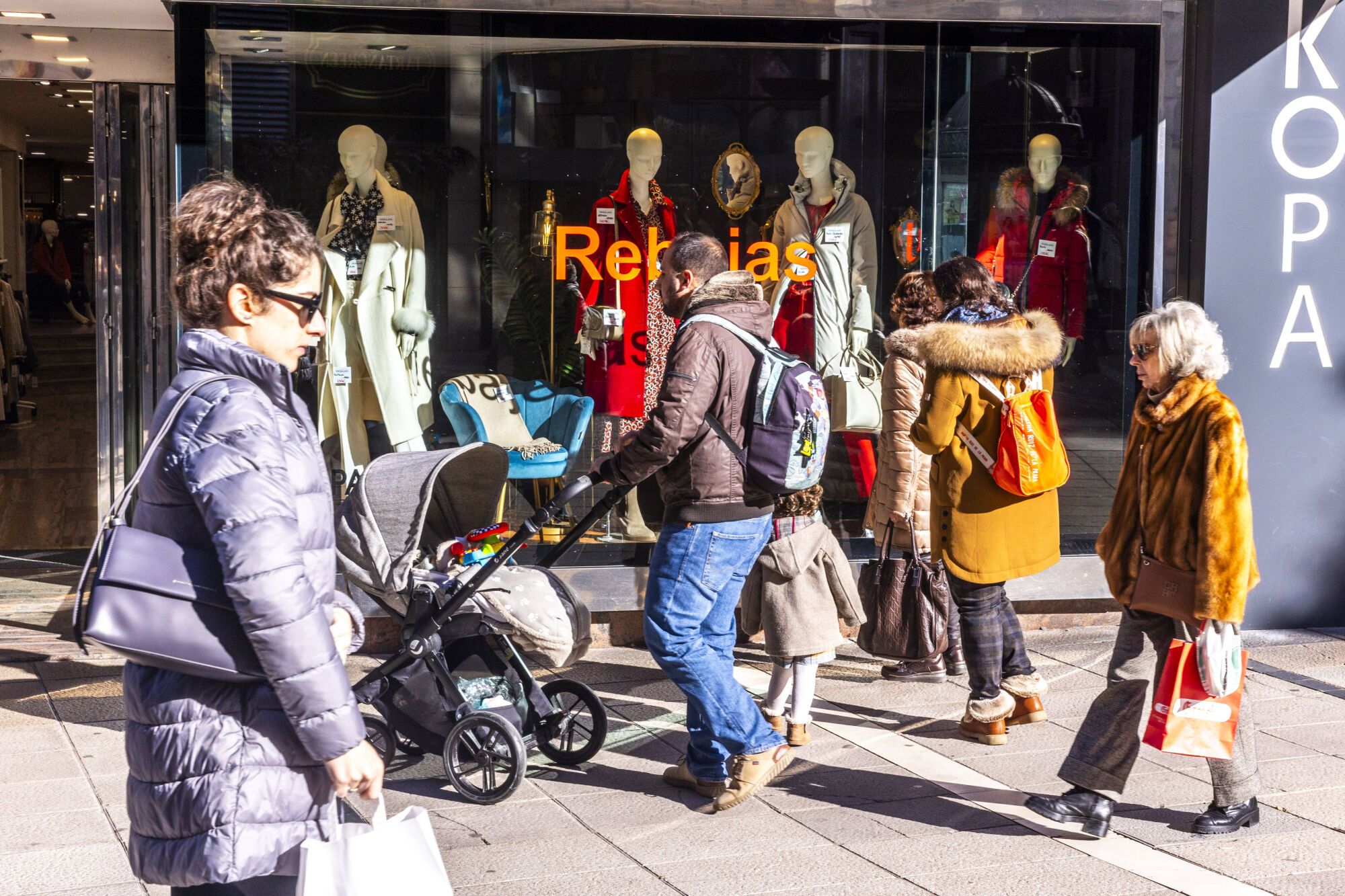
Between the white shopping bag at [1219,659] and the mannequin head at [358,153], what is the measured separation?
4.45 meters

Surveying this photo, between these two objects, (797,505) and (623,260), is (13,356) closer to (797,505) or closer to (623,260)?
(623,260)

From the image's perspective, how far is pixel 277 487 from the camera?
7.18ft

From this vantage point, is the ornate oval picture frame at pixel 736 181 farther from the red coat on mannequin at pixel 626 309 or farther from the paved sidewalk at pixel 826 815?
the paved sidewalk at pixel 826 815

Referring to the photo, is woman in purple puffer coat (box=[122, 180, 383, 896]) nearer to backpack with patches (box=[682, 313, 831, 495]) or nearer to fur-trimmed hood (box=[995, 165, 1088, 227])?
backpack with patches (box=[682, 313, 831, 495])

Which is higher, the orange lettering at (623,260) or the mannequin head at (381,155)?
the mannequin head at (381,155)

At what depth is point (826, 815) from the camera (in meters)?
4.38

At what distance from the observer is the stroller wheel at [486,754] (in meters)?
4.33

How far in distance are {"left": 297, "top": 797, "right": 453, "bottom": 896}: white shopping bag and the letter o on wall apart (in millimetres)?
5795

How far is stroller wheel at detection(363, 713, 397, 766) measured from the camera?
179 inches

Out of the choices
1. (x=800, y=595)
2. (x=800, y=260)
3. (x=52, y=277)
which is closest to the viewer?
(x=800, y=595)

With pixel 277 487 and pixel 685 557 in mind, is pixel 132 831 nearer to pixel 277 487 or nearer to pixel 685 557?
pixel 277 487

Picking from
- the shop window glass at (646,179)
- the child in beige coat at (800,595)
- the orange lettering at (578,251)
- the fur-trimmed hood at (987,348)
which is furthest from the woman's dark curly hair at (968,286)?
the orange lettering at (578,251)

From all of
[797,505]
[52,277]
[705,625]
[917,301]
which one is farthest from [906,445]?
[52,277]

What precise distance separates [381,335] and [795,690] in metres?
2.96
